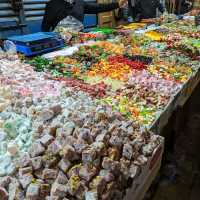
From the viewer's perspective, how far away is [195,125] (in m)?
4.08

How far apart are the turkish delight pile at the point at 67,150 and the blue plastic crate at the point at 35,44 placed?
57.3 inches

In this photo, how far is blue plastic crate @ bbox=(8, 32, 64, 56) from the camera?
3.15m

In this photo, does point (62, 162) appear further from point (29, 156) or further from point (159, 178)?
point (159, 178)

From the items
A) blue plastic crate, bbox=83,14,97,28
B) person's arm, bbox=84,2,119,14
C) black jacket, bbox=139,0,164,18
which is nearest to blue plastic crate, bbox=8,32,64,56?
person's arm, bbox=84,2,119,14

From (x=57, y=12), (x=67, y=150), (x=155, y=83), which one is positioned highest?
(x=57, y=12)

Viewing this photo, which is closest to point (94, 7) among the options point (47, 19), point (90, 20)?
point (47, 19)

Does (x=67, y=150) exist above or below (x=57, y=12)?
below

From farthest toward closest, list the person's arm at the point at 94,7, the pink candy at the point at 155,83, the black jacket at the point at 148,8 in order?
the black jacket at the point at 148,8, the person's arm at the point at 94,7, the pink candy at the point at 155,83

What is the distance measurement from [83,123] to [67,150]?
26cm

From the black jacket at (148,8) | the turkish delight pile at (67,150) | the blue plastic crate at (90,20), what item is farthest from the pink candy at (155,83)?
the black jacket at (148,8)

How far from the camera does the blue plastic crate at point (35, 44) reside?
3.15m

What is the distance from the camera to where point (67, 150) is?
49.1 inches

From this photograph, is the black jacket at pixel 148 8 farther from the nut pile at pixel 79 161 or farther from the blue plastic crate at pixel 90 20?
the nut pile at pixel 79 161

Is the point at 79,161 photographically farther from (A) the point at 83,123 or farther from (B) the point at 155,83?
(B) the point at 155,83
